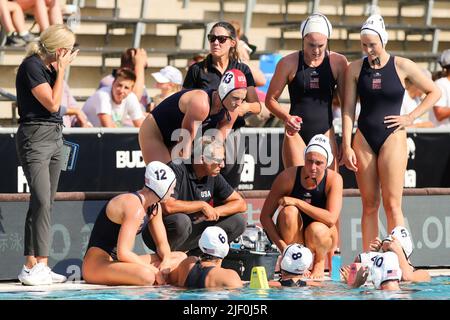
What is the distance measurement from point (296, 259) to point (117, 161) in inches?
120

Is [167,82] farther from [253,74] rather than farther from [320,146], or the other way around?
[320,146]

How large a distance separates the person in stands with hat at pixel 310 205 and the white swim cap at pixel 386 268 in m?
0.86

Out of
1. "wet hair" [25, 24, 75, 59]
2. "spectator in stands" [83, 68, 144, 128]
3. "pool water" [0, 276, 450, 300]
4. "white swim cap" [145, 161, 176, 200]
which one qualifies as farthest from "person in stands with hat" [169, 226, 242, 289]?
"spectator in stands" [83, 68, 144, 128]

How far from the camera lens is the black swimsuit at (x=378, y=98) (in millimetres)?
10289

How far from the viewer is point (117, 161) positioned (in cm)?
Result: 1188

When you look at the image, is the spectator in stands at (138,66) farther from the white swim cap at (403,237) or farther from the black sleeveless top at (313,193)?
the white swim cap at (403,237)

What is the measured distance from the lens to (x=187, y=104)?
9.91 meters

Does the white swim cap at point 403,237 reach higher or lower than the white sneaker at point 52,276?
higher

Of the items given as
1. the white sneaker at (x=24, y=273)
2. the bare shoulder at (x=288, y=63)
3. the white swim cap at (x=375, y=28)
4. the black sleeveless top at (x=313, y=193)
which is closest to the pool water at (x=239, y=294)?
the white sneaker at (x=24, y=273)

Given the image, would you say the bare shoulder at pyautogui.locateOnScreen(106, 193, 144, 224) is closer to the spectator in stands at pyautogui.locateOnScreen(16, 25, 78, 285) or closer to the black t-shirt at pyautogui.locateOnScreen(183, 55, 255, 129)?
the spectator in stands at pyautogui.locateOnScreen(16, 25, 78, 285)

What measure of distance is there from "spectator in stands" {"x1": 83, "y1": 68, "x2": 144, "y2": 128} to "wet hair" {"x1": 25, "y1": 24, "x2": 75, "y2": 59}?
114 inches
